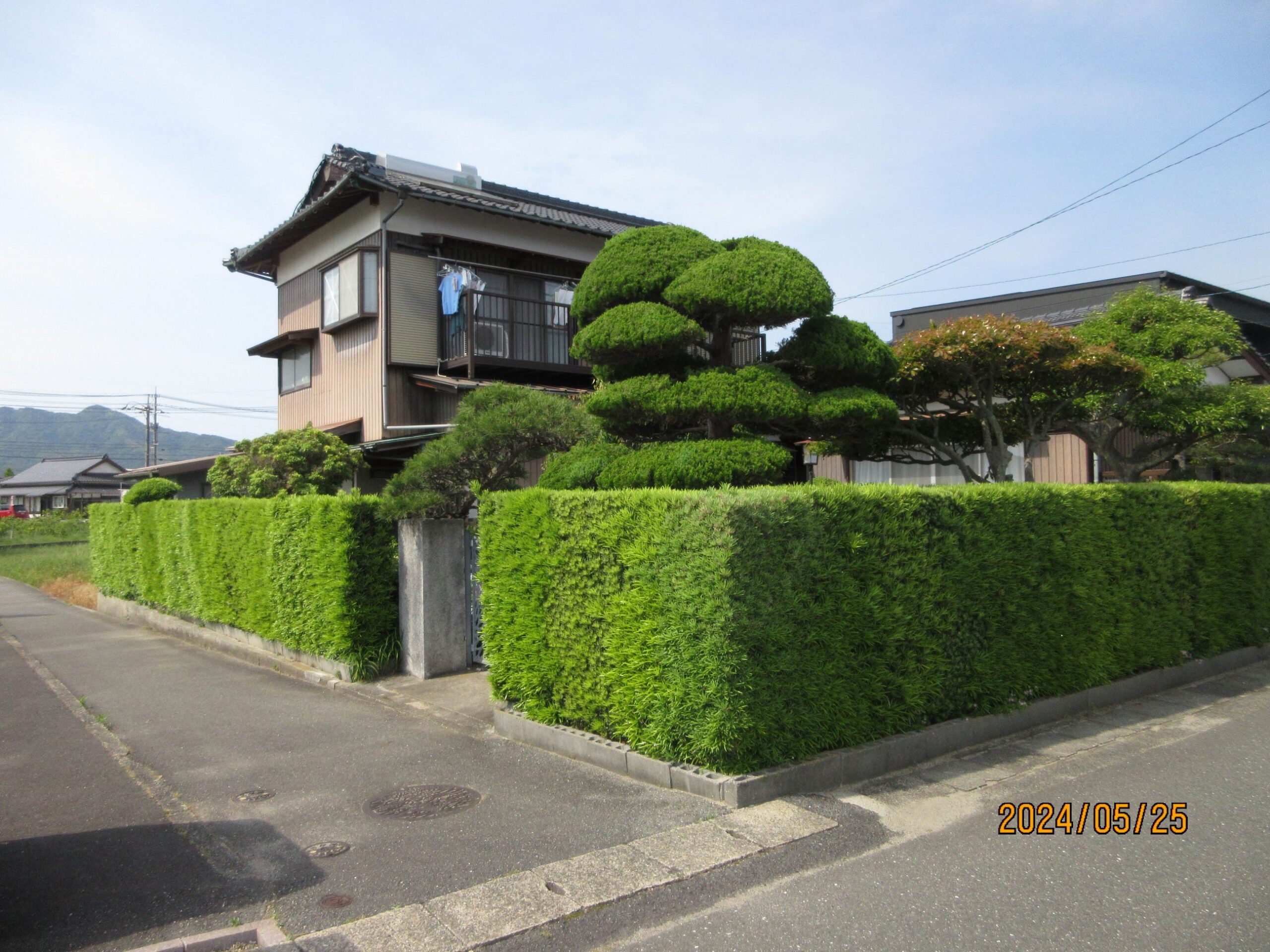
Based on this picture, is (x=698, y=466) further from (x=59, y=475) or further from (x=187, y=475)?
(x=59, y=475)

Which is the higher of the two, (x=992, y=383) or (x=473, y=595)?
(x=992, y=383)

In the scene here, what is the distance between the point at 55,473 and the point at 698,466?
232 ft

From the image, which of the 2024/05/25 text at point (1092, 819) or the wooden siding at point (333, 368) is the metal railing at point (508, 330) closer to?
the wooden siding at point (333, 368)

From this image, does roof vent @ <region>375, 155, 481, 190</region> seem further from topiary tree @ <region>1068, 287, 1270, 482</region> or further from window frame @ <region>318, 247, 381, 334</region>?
topiary tree @ <region>1068, 287, 1270, 482</region>

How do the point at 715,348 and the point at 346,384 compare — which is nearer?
the point at 715,348

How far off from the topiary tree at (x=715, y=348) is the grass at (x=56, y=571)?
15.4 m

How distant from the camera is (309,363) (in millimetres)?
17703

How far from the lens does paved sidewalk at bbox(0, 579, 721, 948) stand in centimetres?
424

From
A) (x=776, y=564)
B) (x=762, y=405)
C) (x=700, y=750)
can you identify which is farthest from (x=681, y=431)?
(x=700, y=750)

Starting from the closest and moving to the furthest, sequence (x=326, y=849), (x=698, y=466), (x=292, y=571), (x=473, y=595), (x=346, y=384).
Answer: (x=326, y=849) < (x=698, y=466) < (x=473, y=595) < (x=292, y=571) < (x=346, y=384)

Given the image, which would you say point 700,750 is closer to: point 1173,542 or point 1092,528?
point 1092,528

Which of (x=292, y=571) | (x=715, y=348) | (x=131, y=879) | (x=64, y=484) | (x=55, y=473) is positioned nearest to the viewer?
(x=131, y=879)

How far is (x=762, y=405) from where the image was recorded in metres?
7.24

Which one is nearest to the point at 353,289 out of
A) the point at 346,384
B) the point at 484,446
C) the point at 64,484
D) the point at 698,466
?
the point at 346,384
